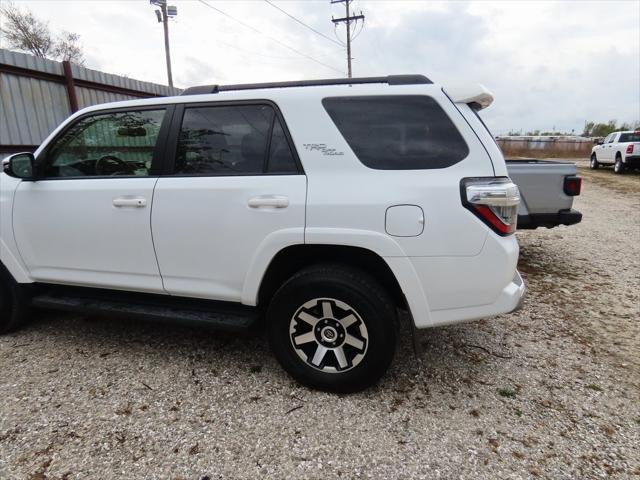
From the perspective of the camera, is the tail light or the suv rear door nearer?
the suv rear door

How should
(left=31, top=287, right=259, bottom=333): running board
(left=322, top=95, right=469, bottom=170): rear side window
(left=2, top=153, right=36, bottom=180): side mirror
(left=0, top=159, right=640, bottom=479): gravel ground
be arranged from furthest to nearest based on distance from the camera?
(left=2, top=153, right=36, bottom=180): side mirror, (left=31, top=287, right=259, bottom=333): running board, (left=322, top=95, right=469, bottom=170): rear side window, (left=0, top=159, right=640, bottom=479): gravel ground

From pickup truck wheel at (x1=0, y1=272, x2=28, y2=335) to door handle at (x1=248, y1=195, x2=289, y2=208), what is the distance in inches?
87.3

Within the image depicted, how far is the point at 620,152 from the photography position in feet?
56.7

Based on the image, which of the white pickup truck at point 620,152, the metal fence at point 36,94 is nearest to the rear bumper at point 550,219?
the metal fence at point 36,94

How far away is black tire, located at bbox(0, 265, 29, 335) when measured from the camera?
310 centimetres

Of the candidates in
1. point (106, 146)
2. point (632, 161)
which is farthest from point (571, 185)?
point (632, 161)

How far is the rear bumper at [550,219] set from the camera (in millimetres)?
4387

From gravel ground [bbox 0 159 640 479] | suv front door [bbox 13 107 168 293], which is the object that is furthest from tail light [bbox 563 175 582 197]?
suv front door [bbox 13 107 168 293]

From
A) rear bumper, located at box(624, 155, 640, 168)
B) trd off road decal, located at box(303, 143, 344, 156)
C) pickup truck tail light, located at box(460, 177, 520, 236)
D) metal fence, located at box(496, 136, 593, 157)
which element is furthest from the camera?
metal fence, located at box(496, 136, 593, 157)

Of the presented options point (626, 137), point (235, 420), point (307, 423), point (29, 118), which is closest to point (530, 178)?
point (307, 423)

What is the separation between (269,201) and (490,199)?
1.24 metres

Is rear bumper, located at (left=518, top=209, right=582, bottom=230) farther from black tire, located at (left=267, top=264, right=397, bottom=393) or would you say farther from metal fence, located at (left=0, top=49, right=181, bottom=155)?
metal fence, located at (left=0, top=49, right=181, bottom=155)

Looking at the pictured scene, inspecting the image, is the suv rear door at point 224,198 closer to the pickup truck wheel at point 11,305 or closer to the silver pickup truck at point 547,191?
the pickup truck wheel at point 11,305

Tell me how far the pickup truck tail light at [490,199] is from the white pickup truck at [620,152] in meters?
18.8
